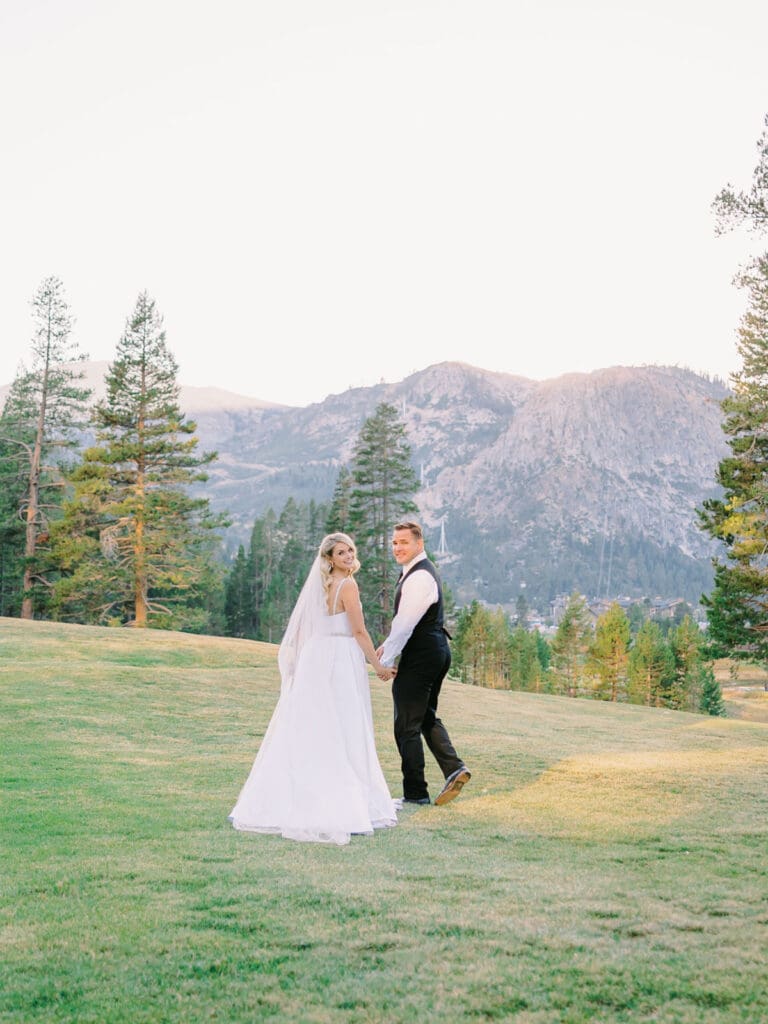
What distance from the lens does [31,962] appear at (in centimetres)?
477

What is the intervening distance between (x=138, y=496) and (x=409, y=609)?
115 ft

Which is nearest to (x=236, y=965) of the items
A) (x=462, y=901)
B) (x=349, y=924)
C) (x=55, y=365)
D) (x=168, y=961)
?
(x=168, y=961)

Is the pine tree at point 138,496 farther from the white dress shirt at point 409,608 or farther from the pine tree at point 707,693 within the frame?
the pine tree at point 707,693

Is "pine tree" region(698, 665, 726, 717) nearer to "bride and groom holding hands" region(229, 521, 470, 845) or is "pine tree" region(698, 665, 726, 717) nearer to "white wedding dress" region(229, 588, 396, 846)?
"bride and groom holding hands" region(229, 521, 470, 845)

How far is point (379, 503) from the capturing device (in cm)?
5256

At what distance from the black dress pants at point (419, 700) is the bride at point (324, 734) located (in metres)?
0.24

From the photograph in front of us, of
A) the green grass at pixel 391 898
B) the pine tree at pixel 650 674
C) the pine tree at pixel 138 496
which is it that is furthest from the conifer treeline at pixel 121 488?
the pine tree at pixel 650 674

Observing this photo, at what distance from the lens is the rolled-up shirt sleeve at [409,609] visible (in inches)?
364

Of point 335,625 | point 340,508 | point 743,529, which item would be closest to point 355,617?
point 335,625

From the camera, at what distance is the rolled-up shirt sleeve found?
9258 mm

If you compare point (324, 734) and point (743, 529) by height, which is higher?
point (743, 529)

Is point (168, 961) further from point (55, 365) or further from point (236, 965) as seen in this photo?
point (55, 365)

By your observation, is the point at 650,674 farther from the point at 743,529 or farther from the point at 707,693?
the point at 743,529

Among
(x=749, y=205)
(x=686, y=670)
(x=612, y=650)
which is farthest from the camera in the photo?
(x=686, y=670)
